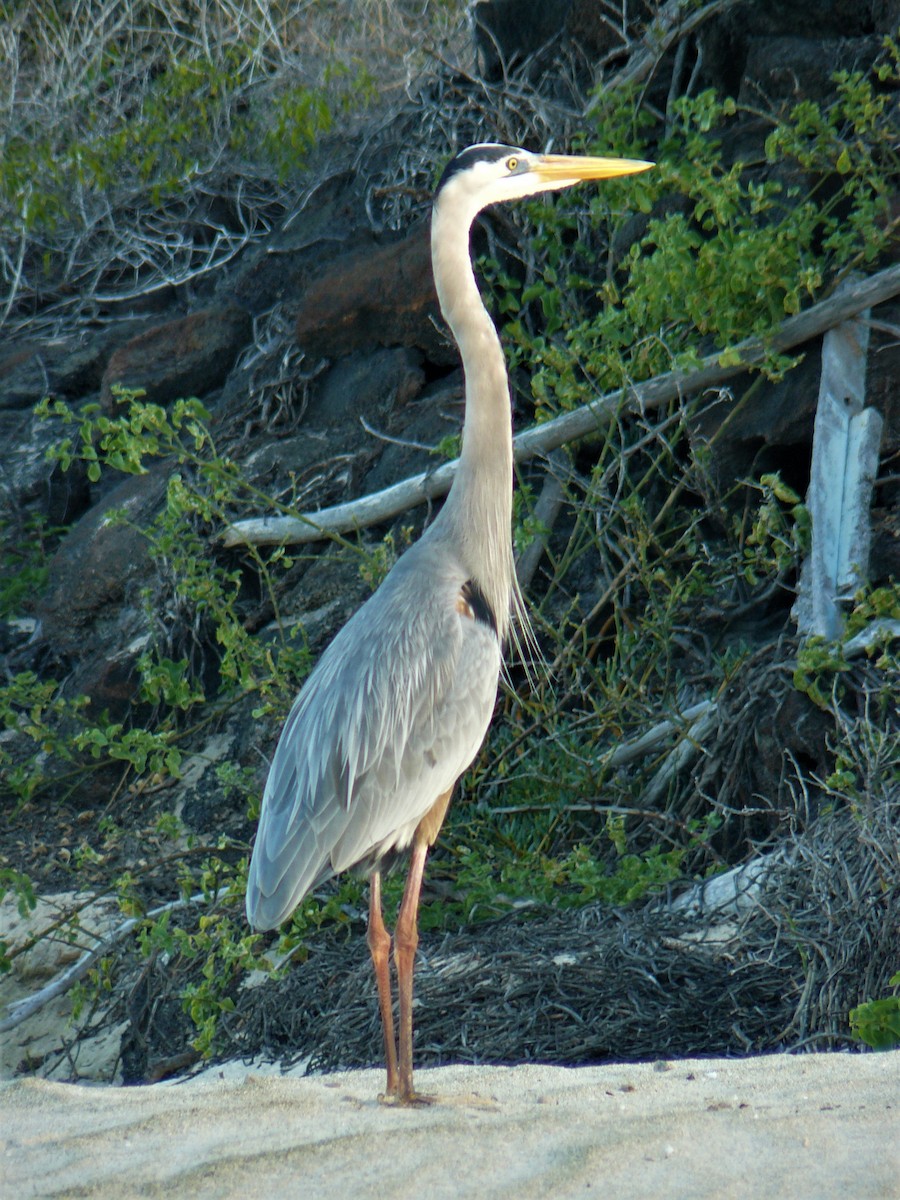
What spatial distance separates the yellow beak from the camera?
4711 mm

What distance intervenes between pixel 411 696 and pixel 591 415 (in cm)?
231

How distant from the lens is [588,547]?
240 inches

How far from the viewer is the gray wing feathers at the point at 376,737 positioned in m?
3.77

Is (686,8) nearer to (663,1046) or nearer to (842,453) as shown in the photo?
(842,453)

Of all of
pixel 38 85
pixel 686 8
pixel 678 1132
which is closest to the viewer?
pixel 678 1132

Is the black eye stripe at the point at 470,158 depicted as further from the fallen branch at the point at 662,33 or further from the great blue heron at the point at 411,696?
the fallen branch at the point at 662,33

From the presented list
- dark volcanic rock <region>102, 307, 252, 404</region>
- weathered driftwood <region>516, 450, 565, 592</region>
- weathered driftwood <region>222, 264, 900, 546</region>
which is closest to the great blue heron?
weathered driftwood <region>222, 264, 900, 546</region>

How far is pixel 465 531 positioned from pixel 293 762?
976 mm

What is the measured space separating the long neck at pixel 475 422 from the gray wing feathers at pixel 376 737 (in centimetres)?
30

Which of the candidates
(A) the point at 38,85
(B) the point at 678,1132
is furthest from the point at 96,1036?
(A) the point at 38,85

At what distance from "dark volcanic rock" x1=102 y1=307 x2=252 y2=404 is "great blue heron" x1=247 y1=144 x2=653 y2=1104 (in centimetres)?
341

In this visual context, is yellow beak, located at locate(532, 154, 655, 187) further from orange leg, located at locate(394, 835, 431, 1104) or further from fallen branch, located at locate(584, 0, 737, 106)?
orange leg, located at locate(394, 835, 431, 1104)

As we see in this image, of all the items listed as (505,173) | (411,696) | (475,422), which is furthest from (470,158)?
(411,696)

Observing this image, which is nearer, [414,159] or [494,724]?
[494,724]
